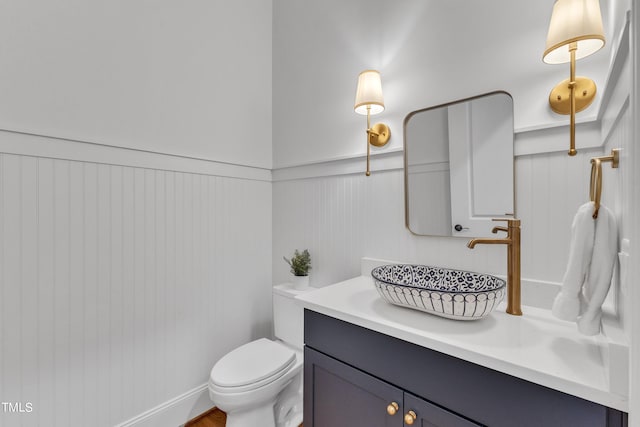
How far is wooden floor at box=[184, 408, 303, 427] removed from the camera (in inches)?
62.8

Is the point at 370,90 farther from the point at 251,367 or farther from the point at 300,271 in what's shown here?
the point at 251,367

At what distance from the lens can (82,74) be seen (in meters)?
1.27

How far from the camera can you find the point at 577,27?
79 cm

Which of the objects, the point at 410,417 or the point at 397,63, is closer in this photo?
the point at 410,417

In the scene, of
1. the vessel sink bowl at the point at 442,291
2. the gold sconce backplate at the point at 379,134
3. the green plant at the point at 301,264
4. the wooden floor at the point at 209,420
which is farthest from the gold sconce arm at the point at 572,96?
the wooden floor at the point at 209,420

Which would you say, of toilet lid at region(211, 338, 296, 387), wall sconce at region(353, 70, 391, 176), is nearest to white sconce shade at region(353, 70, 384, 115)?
wall sconce at region(353, 70, 391, 176)

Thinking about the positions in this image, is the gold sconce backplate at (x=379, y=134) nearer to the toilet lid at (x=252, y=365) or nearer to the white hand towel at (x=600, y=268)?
the white hand towel at (x=600, y=268)

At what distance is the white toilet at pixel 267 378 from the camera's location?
1262mm

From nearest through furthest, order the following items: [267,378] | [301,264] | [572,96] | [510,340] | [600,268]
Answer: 1. [600,268]
2. [510,340]
3. [572,96]
4. [267,378]
5. [301,264]

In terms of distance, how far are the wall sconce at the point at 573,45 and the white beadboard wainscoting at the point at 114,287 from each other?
5.39 ft

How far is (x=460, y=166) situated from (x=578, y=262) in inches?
25.5

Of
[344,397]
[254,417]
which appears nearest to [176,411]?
[254,417]

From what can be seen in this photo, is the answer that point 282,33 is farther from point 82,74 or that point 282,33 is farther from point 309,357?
point 309,357

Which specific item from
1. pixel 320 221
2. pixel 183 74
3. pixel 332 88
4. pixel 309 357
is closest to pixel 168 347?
pixel 309 357
